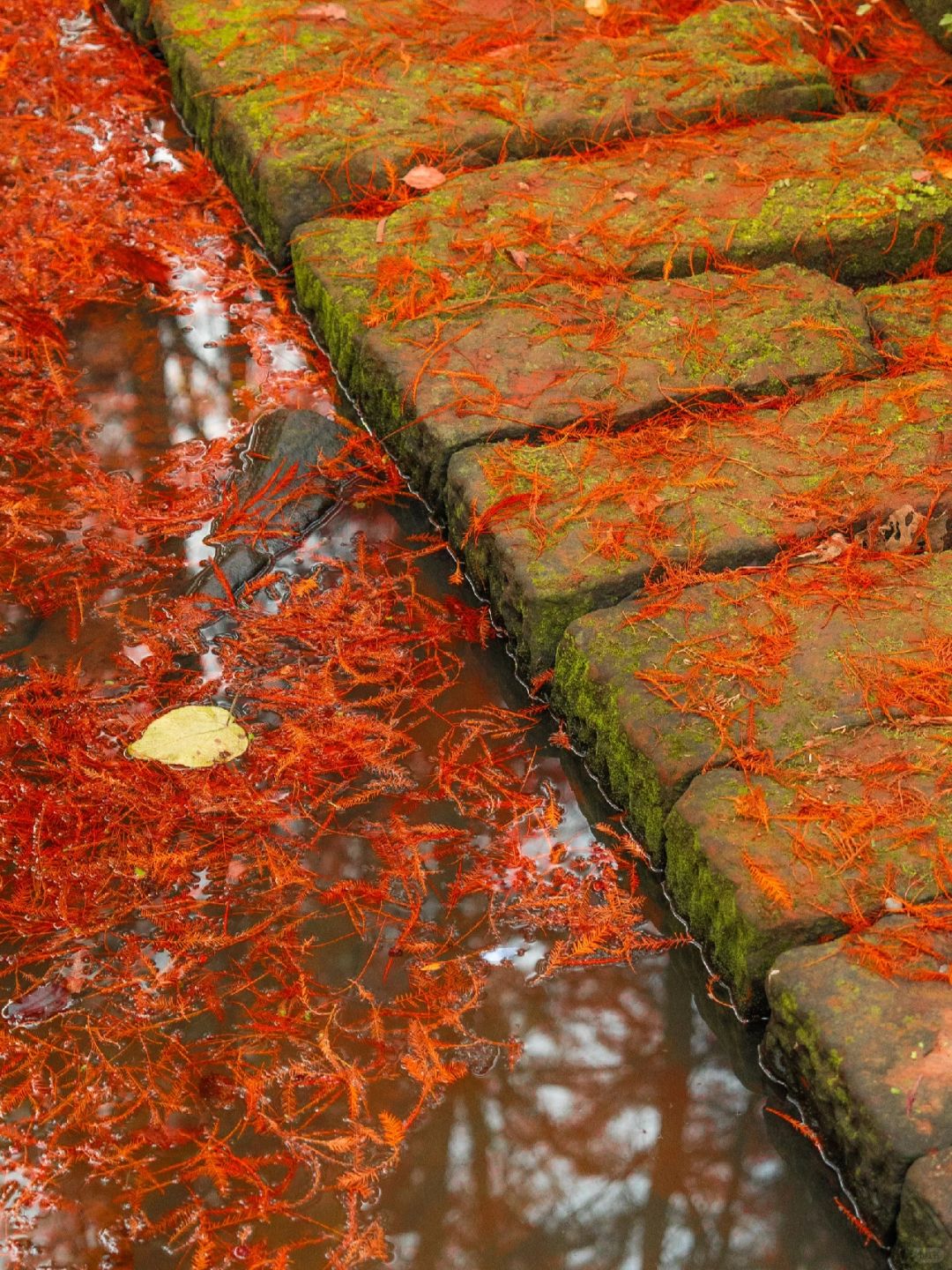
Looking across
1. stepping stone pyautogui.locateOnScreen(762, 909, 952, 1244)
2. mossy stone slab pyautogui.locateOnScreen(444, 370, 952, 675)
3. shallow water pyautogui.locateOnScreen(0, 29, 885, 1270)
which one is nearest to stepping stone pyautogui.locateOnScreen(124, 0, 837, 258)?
mossy stone slab pyautogui.locateOnScreen(444, 370, 952, 675)

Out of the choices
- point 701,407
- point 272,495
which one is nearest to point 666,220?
point 701,407

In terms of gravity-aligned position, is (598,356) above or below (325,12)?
below

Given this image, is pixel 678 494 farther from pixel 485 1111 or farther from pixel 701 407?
pixel 485 1111

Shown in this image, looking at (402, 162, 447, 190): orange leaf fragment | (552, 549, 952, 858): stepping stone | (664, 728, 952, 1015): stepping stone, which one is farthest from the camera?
(402, 162, 447, 190): orange leaf fragment

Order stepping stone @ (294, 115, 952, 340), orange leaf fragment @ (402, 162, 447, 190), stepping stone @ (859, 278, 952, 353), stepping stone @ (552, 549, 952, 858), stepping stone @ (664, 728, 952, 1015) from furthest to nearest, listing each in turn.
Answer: orange leaf fragment @ (402, 162, 447, 190), stepping stone @ (294, 115, 952, 340), stepping stone @ (859, 278, 952, 353), stepping stone @ (552, 549, 952, 858), stepping stone @ (664, 728, 952, 1015)

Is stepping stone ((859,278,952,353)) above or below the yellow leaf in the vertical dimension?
above

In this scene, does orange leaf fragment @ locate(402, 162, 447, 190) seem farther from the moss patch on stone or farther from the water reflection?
the water reflection
